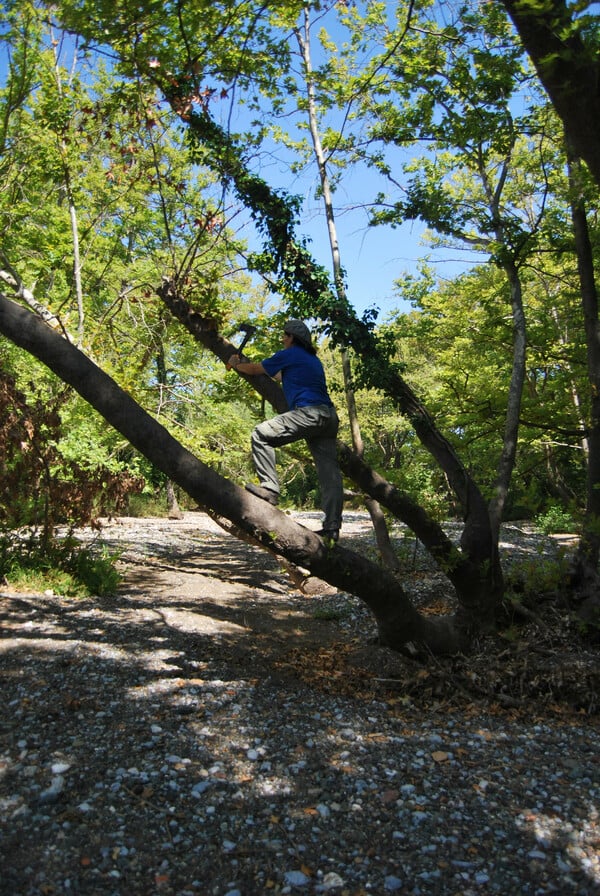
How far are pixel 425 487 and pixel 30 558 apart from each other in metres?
6.08

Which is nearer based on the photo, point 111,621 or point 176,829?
point 176,829

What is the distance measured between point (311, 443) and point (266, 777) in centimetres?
243

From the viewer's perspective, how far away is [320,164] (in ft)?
31.6

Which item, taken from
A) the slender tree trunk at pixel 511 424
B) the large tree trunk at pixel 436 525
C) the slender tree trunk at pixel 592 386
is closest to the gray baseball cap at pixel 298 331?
the large tree trunk at pixel 436 525

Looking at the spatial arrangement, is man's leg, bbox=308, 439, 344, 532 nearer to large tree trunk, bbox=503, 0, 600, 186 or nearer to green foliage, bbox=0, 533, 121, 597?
large tree trunk, bbox=503, 0, 600, 186

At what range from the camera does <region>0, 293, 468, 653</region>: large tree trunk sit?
3559 mm

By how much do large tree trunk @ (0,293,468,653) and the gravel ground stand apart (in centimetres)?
106

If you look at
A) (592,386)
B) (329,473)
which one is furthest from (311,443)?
(592,386)

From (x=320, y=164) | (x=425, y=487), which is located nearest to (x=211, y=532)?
(x=425, y=487)

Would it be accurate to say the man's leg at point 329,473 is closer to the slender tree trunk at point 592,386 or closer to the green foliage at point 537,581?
the green foliage at point 537,581

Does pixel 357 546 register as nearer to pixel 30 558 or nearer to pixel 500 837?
pixel 30 558

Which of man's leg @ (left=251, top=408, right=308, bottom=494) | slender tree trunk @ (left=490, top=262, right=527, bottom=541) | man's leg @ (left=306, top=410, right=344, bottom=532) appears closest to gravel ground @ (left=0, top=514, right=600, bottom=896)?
man's leg @ (left=306, top=410, right=344, bottom=532)

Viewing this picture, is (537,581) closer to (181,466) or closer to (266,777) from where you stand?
(266,777)

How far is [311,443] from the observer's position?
15.6ft
